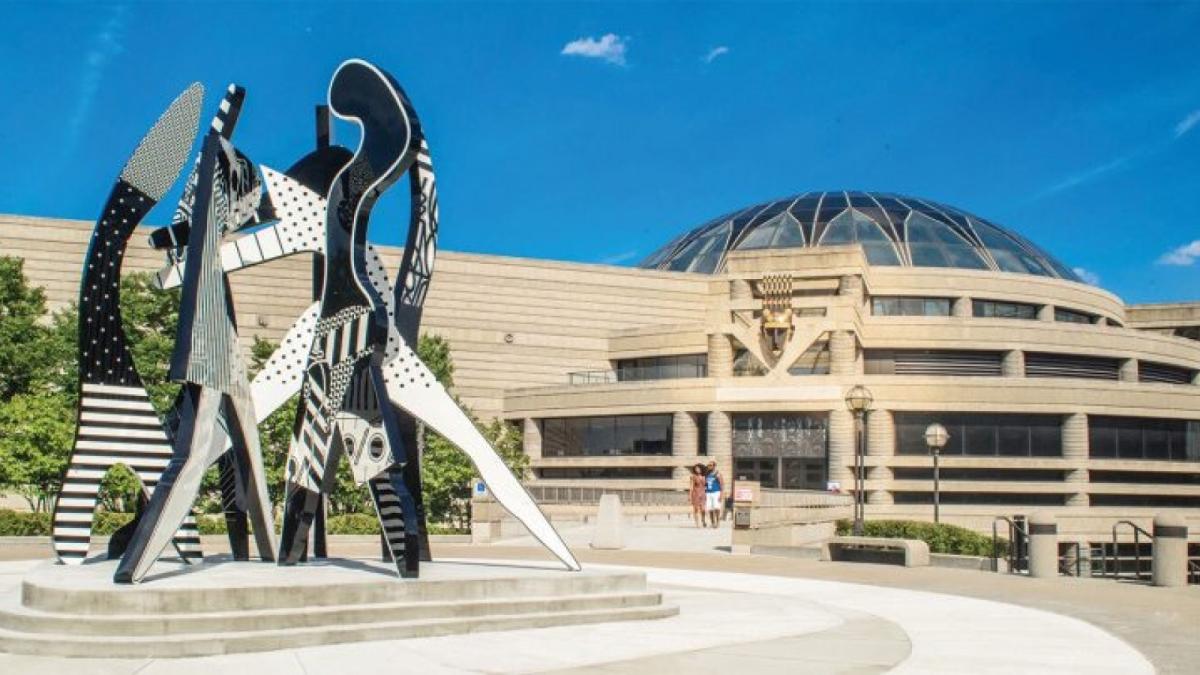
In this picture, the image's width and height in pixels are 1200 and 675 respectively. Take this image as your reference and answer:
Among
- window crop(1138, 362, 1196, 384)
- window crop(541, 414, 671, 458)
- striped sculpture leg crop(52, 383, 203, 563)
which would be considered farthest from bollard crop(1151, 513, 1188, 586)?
window crop(1138, 362, 1196, 384)

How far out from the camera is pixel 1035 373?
199 ft

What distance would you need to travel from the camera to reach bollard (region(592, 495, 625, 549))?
102 ft

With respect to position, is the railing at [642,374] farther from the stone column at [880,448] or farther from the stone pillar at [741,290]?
the stone column at [880,448]

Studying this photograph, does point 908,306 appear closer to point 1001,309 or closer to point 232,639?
point 1001,309

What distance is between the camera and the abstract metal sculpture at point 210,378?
13.8m

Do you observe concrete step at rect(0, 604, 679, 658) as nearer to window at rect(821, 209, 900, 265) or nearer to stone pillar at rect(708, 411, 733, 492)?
stone pillar at rect(708, 411, 733, 492)

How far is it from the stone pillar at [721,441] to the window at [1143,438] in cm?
1689

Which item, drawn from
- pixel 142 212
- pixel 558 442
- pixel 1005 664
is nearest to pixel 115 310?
pixel 142 212

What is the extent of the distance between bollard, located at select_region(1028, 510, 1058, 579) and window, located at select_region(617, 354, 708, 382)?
37195 mm

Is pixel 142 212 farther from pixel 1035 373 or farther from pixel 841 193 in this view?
pixel 841 193

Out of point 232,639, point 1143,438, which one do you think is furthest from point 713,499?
point 232,639

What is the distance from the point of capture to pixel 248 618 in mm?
12195

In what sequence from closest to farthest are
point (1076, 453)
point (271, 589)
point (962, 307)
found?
1. point (271, 589)
2. point (1076, 453)
3. point (962, 307)

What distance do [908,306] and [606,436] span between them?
17848 millimetres
